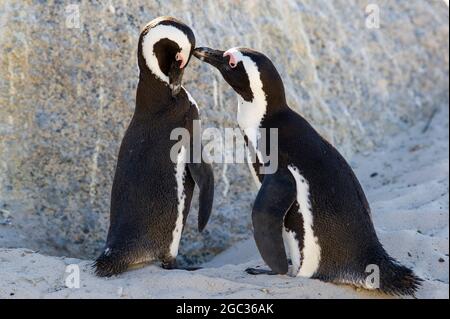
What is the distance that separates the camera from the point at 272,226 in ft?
13.9

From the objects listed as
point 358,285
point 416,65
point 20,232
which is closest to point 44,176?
point 20,232

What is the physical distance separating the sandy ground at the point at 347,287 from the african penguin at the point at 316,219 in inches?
3.6

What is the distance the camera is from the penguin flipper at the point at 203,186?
4715 millimetres

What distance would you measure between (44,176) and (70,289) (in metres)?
1.05

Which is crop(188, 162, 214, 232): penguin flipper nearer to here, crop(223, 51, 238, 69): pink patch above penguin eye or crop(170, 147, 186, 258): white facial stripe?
crop(170, 147, 186, 258): white facial stripe

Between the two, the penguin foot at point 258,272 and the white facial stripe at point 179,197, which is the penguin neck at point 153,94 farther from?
the penguin foot at point 258,272

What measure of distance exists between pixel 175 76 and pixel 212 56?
0.71 feet

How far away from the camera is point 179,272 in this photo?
176 inches

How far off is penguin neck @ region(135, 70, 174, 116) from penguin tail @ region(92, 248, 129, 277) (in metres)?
0.70

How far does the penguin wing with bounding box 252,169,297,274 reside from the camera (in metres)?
4.25

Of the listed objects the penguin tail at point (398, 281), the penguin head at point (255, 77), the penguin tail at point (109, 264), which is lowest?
the penguin tail at point (398, 281)

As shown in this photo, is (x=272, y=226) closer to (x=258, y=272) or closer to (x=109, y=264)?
(x=258, y=272)

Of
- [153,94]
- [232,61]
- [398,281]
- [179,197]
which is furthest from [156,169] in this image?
[398,281]

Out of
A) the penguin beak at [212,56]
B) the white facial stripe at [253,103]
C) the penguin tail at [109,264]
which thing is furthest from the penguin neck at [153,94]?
the penguin tail at [109,264]
